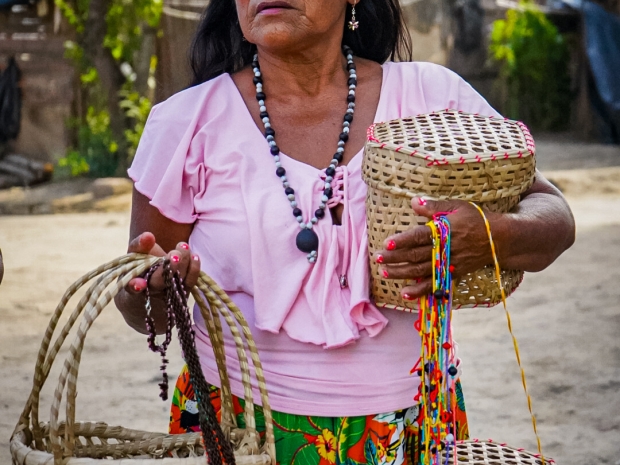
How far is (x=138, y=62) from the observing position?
9820 millimetres

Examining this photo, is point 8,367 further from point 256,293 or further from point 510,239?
point 510,239

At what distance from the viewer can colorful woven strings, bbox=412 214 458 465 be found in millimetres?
1645

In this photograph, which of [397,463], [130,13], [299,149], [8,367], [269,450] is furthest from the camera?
[130,13]

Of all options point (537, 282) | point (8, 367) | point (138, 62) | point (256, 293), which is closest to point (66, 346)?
point (8, 367)

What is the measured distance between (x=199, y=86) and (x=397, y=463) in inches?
35.0

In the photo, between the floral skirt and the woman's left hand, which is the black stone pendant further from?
the floral skirt

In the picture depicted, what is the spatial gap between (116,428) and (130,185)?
7.42m

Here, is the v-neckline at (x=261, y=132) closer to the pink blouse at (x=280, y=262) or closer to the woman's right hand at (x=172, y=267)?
the pink blouse at (x=280, y=262)

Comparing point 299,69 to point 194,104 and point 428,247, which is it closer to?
point 194,104

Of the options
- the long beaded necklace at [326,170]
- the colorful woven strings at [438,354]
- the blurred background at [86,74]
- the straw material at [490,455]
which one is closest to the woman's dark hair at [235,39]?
the long beaded necklace at [326,170]

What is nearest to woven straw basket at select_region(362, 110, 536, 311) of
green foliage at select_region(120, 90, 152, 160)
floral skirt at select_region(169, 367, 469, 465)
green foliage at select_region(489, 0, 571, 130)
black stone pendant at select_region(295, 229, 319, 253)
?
black stone pendant at select_region(295, 229, 319, 253)

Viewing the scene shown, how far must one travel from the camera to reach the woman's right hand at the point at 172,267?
1.60 m

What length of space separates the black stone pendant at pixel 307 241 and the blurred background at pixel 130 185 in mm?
2269

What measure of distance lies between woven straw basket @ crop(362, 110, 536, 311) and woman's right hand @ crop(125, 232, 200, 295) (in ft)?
1.13
